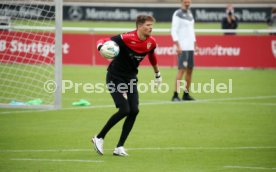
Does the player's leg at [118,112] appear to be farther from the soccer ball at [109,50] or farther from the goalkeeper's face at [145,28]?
the goalkeeper's face at [145,28]

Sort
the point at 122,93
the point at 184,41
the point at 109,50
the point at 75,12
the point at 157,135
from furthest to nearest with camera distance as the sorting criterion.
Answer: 1. the point at 75,12
2. the point at 184,41
3. the point at 157,135
4. the point at 122,93
5. the point at 109,50

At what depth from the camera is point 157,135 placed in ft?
43.7

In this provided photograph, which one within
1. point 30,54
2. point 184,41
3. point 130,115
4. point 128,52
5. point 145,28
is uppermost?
point 145,28

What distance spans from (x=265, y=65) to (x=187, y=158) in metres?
17.5

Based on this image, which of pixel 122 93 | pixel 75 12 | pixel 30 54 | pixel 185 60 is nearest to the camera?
pixel 122 93

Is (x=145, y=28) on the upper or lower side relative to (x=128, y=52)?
upper

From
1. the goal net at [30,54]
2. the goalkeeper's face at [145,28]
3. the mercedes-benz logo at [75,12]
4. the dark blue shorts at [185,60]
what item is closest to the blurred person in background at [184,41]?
the dark blue shorts at [185,60]

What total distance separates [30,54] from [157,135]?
12433 millimetres

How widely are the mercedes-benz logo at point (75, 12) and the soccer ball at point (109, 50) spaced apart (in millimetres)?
35375

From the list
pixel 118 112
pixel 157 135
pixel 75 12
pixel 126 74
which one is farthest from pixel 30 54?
pixel 75 12

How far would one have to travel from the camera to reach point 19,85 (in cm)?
2030

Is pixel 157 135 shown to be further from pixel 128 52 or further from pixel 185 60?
pixel 185 60

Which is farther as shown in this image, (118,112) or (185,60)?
(185,60)

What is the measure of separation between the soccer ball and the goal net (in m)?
4.21
